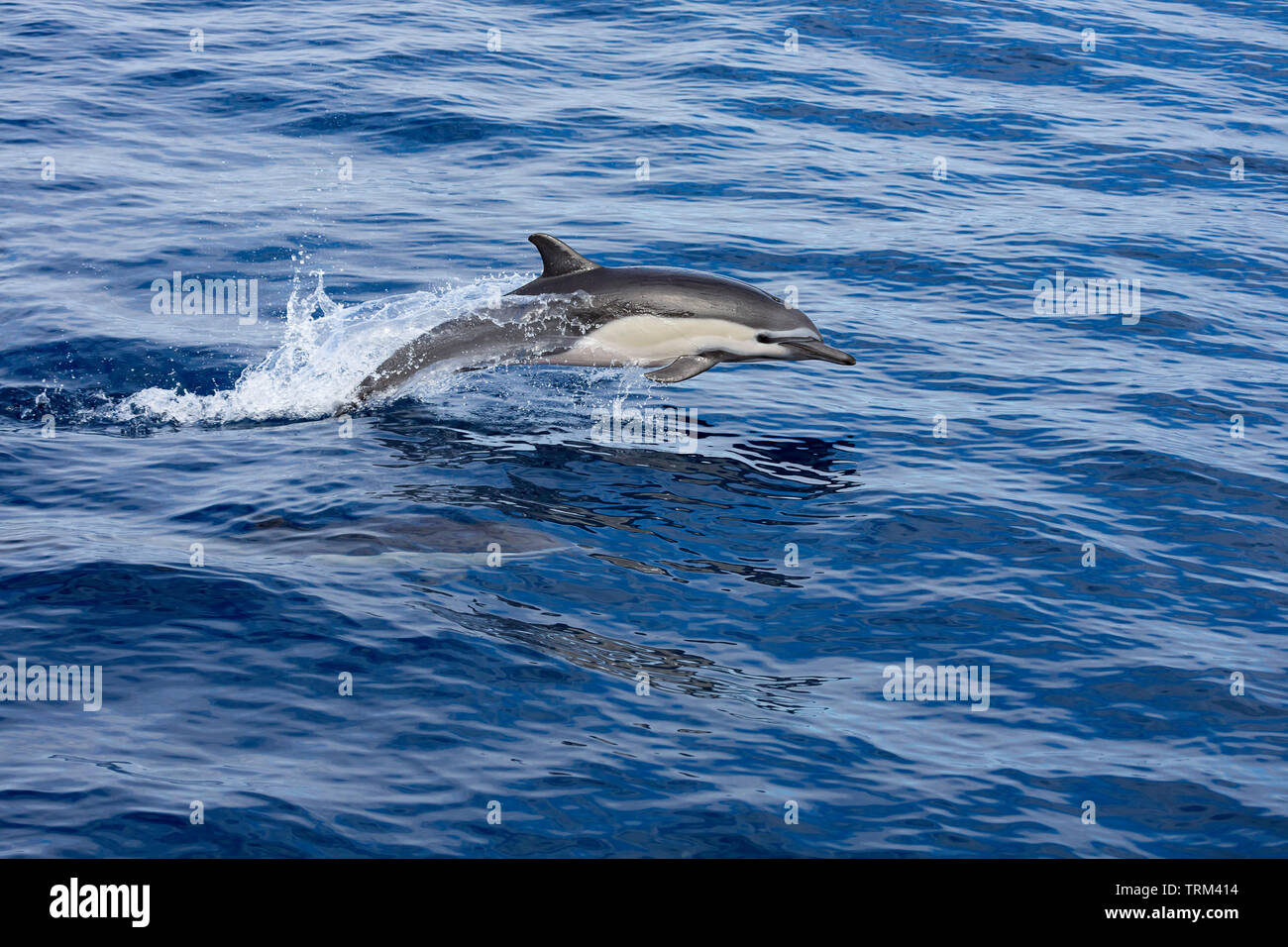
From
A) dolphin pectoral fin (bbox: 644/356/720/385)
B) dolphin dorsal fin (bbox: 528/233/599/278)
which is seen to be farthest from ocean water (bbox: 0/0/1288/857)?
dolphin dorsal fin (bbox: 528/233/599/278)

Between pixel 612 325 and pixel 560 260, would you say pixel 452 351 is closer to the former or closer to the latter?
pixel 560 260

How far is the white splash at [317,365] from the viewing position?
14695 mm

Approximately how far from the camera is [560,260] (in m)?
14.2

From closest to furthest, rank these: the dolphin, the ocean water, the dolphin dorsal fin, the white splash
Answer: the ocean water
the dolphin dorsal fin
the dolphin
the white splash

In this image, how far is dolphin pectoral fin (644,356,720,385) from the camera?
13969 millimetres

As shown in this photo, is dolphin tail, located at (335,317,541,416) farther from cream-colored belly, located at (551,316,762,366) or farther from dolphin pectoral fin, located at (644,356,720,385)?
dolphin pectoral fin, located at (644,356,720,385)

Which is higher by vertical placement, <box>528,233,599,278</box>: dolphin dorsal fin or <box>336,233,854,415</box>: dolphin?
<box>528,233,599,278</box>: dolphin dorsal fin

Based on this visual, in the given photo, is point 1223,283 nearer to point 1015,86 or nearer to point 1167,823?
point 1015,86

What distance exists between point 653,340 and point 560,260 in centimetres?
120

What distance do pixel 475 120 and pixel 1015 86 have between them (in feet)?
34.9

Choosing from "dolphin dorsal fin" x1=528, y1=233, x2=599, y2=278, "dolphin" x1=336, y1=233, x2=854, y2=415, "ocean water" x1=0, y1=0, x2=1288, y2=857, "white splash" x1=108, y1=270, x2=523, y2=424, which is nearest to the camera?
"ocean water" x1=0, y1=0, x2=1288, y2=857

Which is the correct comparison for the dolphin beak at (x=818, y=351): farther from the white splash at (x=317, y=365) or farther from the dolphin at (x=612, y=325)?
the white splash at (x=317, y=365)

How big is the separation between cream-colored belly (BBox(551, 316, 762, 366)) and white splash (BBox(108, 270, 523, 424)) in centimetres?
115

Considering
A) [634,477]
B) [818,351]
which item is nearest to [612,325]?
[634,477]
